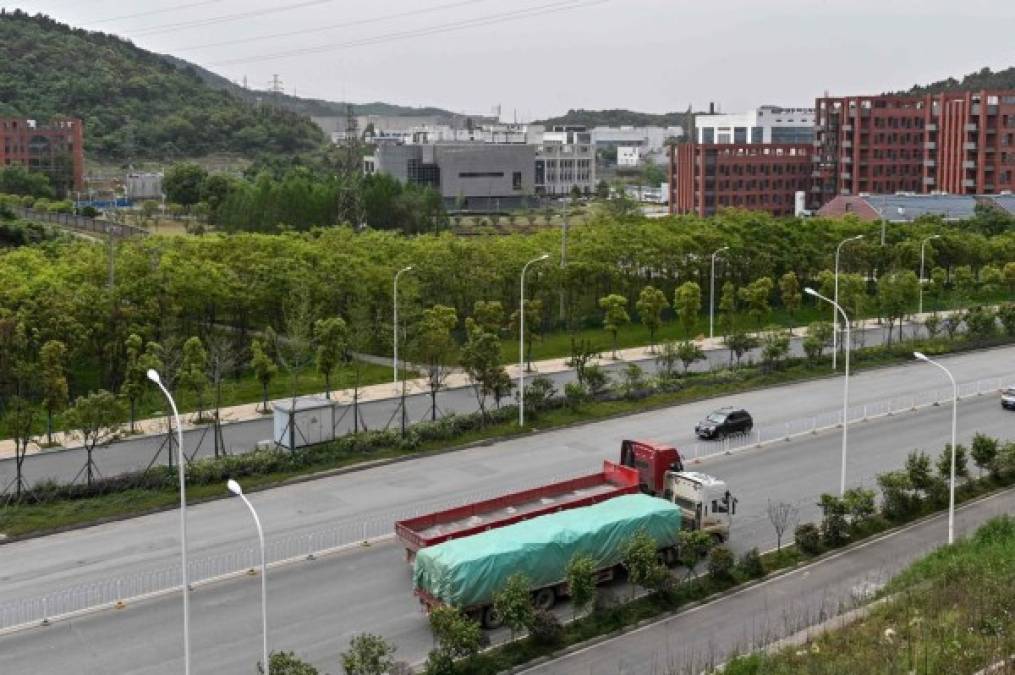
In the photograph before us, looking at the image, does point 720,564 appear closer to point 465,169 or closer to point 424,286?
point 424,286

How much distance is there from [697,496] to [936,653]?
6.45 m

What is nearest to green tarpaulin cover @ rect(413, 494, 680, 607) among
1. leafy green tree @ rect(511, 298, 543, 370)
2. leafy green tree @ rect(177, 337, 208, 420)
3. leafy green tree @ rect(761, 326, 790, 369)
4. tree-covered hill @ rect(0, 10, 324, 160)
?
leafy green tree @ rect(177, 337, 208, 420)

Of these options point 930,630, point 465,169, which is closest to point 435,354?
point 930,630

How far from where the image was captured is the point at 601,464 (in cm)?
2481

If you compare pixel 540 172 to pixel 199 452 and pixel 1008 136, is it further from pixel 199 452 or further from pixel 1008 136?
pixel 199 452

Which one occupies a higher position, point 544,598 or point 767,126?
point 767,126

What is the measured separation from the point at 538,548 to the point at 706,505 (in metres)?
4.25

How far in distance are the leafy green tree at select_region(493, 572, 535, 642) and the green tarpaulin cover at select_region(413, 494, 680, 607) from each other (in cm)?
52

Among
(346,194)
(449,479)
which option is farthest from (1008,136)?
(449,479)

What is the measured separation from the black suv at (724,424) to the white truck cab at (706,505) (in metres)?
7.18

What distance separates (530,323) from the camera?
121 ft

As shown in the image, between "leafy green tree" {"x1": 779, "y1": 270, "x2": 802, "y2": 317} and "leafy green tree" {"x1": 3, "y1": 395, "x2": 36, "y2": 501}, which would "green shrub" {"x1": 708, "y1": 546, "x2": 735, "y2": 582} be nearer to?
"leafy green tree" {"x1": 3, "y1": 395, "x2": 36, "y2": 501}

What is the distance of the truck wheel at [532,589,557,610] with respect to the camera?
16609 millimetres

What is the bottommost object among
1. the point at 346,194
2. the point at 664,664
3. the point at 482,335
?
the point at 664,664
